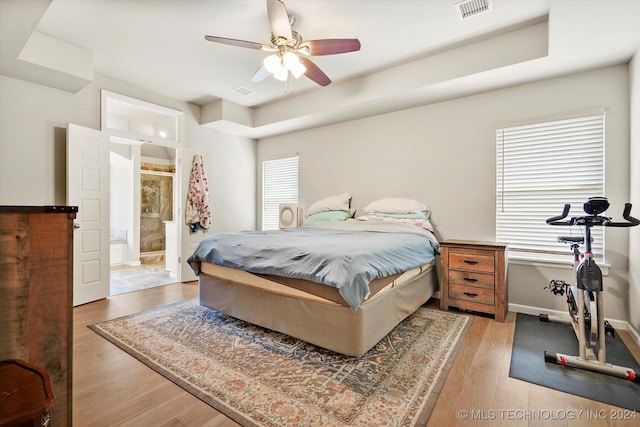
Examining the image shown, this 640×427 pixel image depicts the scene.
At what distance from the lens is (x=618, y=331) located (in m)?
2.67

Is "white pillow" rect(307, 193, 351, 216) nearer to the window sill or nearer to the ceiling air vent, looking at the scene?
the window sill

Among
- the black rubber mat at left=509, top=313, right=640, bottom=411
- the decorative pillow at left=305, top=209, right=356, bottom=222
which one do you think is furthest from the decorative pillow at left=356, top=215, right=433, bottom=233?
the black rubber mat at left=509, top=313, right=640, bottom=411

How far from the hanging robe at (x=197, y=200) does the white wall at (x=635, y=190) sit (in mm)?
4944

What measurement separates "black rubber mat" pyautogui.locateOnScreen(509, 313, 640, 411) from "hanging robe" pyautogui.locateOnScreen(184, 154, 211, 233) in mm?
4230

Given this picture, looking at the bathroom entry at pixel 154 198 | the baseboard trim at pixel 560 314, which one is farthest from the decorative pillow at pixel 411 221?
the bathroom entry at pixel 154 198

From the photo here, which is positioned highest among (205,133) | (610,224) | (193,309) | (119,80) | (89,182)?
(119,80)

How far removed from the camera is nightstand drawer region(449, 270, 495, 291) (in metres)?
2.96

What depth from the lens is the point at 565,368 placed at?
2.04 metres

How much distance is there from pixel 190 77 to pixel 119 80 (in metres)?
0.96

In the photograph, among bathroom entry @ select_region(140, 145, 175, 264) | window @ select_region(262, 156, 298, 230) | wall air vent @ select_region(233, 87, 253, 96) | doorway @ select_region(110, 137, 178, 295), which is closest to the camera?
wall air vent @ select_region(233, 87, 253, 96)

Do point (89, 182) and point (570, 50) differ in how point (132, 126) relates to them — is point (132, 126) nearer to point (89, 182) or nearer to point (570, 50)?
point (89, 182)

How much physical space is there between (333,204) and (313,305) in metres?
2.39

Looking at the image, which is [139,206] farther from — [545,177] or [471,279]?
[545,177]

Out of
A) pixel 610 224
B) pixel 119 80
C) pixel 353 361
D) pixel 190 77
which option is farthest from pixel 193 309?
pixel 610 224
